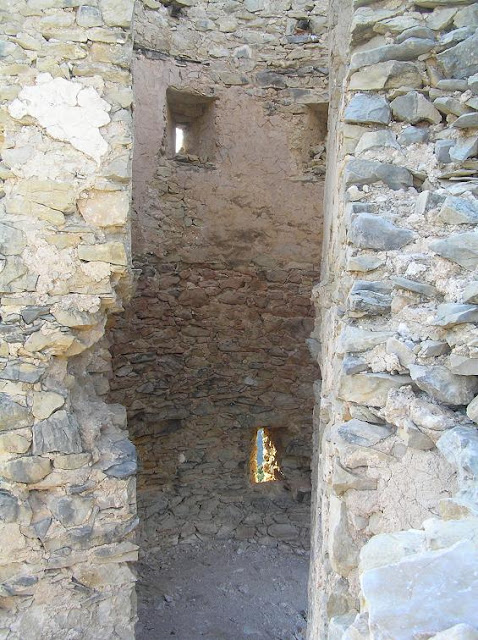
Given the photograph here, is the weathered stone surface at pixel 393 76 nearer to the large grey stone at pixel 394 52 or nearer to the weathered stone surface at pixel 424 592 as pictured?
the large grey stone at pixel 394 52

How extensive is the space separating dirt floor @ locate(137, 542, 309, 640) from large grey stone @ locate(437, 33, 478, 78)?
4.54 m

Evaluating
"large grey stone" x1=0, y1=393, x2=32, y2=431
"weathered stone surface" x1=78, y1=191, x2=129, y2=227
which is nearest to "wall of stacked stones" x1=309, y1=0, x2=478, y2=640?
"weathered stone surface" x1=78, y1=191, x2=129, y2=227

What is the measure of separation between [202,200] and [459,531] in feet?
17.5

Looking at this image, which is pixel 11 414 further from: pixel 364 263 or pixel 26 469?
pixel 364 263

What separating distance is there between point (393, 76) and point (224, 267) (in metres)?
3.83

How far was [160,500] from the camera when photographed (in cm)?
639

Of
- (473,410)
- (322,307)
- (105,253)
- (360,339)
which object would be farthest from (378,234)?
(105,253)

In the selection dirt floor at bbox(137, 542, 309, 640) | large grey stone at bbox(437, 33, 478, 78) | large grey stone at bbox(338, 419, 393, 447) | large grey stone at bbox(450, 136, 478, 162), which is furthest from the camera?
dirt floor at bbox(137, 542, 309, 640)

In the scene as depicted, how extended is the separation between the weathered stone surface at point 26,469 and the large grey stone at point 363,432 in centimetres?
172

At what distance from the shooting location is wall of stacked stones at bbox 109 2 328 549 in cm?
605

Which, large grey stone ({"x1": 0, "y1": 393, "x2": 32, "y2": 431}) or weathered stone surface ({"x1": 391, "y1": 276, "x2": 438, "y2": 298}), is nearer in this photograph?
weathered stone surface ({"x1": 391, "y1": 276, "x2": 438, "y2": 298})

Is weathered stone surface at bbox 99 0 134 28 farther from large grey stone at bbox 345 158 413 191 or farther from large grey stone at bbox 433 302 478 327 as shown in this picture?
large grey stone at bbox 433 302 478 327

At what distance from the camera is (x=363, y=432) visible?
6.94 ft

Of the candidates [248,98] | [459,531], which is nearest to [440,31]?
[459,531]
